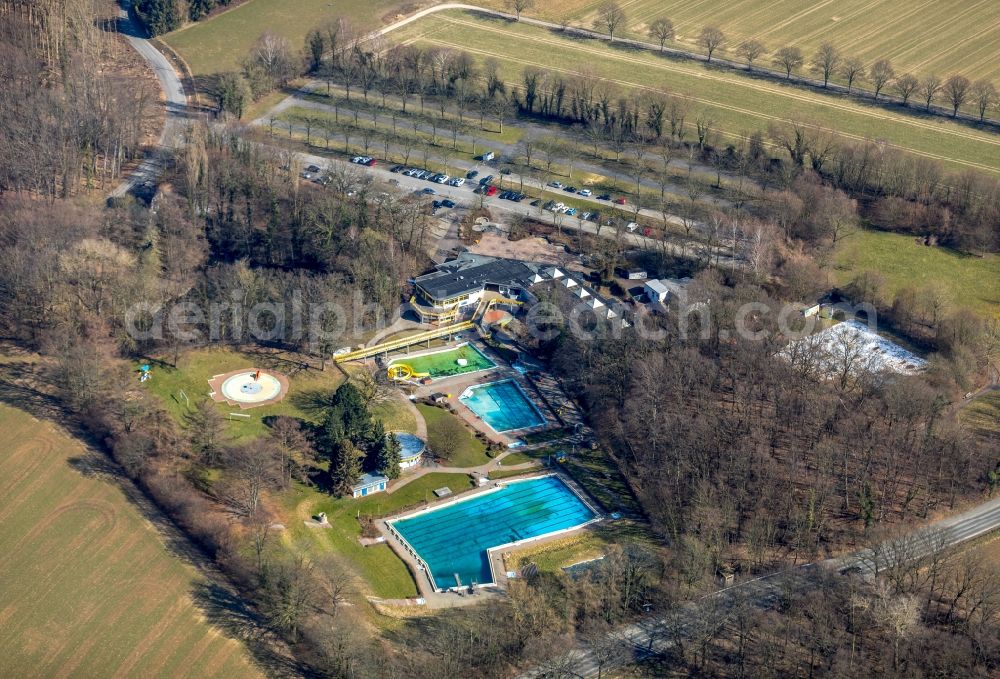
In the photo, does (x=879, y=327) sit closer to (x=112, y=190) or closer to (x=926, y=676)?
(x=926, y=676)

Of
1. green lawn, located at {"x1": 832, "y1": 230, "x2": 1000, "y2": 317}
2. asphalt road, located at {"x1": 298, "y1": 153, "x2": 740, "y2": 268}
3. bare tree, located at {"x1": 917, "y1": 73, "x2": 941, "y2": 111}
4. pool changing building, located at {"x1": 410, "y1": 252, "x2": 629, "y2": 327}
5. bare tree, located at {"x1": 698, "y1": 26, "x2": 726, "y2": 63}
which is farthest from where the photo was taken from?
bare tree, located at {"x1": 698, "y1": 26, "x2": 726, "y2": 63}

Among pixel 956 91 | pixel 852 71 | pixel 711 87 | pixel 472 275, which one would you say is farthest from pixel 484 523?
pixel 852 71

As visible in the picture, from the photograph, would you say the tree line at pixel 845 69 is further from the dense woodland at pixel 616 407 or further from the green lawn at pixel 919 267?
the green lawn at pixel 919 267

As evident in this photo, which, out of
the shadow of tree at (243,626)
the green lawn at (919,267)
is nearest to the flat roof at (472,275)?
the green lawn at (919,267)

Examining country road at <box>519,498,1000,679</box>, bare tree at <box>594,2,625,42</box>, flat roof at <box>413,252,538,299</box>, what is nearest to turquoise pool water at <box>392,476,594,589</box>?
country road at <box>519,498,1000,679</box>

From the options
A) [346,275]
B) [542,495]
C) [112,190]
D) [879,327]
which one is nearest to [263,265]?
[346,275]

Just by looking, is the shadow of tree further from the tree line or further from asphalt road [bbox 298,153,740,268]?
the tree line
